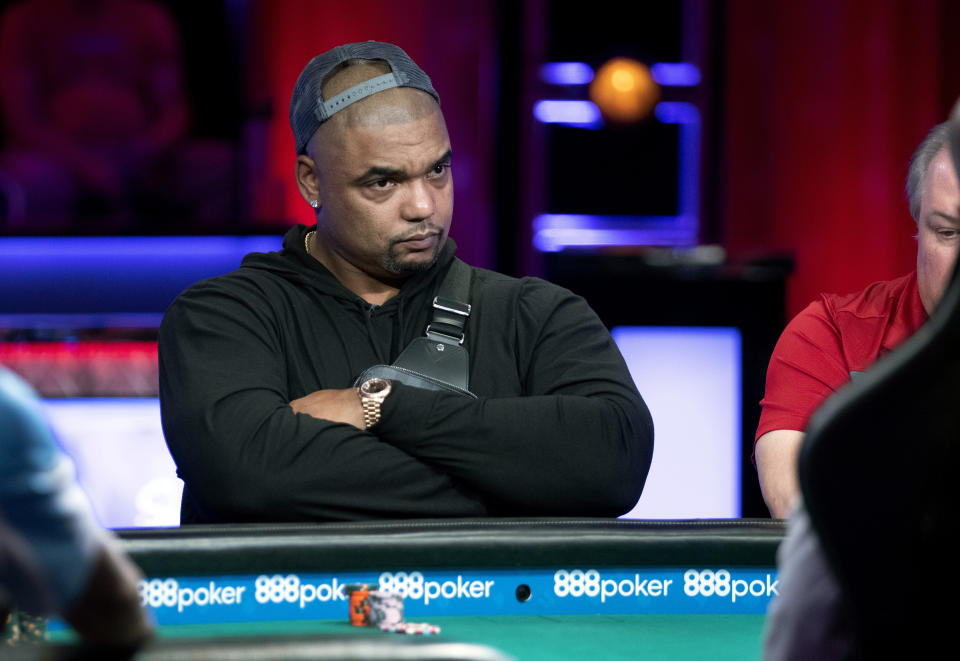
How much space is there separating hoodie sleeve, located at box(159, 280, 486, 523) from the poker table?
0.21m

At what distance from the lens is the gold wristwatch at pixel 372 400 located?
78.9 inches

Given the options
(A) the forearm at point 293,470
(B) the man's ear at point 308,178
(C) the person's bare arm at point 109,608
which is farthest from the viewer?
(B) the man's ear at point 308,178

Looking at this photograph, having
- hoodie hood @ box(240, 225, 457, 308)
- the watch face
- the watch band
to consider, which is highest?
hoodie hood @ box(240, 225, 457, 308)

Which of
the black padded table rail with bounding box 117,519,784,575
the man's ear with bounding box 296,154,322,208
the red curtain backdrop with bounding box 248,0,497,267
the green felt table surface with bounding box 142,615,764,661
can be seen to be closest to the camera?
the green felt table surface with bounding box 142,615,764,661

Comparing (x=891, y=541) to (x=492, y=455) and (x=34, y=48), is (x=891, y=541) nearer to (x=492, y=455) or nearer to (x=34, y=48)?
(x=492, y=455)

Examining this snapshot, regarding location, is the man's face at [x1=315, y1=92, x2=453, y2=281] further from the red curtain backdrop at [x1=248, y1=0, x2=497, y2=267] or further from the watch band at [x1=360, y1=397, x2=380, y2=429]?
the red curtain backdrop at [x1=248, y1=0, x2=497, y2=267]

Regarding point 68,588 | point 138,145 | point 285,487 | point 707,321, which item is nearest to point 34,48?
point 138,145

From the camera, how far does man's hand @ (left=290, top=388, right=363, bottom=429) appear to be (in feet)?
6.59

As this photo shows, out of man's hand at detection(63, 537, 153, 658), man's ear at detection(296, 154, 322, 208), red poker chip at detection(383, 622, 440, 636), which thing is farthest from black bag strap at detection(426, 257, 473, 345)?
man's hand at detection(63, 537, 153, 658)

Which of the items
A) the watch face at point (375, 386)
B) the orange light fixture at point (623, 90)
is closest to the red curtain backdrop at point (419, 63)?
the orange light fixture at point (623, 90)

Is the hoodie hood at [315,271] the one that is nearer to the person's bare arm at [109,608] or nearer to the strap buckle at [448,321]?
the strap buckle at [448,321]

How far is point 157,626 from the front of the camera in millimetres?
1562

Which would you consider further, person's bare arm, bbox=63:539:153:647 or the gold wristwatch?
the gold wristwatch

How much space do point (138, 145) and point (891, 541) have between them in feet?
19.4
